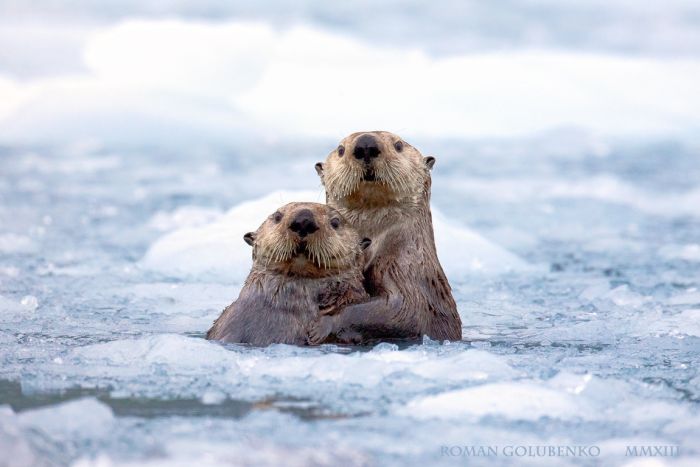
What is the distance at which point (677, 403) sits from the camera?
4.75m

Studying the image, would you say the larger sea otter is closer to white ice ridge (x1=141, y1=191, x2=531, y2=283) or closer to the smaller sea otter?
the smaller sea otter

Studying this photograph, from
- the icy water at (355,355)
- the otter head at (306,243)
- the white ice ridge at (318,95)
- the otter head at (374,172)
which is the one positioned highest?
the white ice ridge at (318,95)

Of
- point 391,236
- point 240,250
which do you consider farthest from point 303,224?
point 240,250

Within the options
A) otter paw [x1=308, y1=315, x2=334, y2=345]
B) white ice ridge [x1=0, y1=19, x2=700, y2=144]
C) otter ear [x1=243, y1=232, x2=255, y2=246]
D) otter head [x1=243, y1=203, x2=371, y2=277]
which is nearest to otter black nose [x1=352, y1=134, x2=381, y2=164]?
otter head [x1=243, y1=203, x2=371, y2=277]

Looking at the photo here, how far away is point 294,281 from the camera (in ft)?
19.4

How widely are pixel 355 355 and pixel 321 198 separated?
4824 millimetres

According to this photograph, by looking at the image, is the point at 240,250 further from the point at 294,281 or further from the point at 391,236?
the point at 294,281

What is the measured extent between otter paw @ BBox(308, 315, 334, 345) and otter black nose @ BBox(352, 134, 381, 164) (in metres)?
0.89

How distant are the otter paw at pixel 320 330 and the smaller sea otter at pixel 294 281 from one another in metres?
0.03

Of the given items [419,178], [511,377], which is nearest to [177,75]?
[419,178]

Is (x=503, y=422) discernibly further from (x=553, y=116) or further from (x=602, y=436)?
(x=553, y=116)

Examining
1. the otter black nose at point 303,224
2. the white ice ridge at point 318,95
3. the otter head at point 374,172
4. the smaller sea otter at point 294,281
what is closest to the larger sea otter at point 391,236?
the otter head at point 374,172

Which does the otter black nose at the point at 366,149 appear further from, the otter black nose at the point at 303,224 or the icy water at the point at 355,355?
the icy water at the point at 355,355

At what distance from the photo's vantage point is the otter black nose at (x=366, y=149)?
20.1 ft
